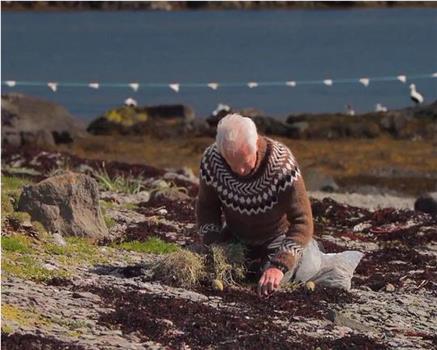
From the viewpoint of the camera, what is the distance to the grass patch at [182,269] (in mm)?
9633

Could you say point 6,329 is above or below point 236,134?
below

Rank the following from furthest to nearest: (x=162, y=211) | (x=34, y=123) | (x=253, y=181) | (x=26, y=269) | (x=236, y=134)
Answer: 1. (x=34, y=123)
2. (x=162, y=211)
3. (x=253, y=181)
4. (x=26, y=269)
5. (x=236, y=134)

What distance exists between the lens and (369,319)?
Result: 30.8 feet

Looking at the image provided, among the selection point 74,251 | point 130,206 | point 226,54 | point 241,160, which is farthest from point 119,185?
point 226,54

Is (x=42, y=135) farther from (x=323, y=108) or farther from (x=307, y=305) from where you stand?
(x=307, y=305)

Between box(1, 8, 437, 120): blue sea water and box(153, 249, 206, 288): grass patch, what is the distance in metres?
26.2

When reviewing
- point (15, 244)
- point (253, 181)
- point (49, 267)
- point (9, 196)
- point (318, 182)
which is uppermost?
point (253, 181)

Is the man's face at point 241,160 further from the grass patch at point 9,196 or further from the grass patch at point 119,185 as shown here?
the grass patch at point 119,185

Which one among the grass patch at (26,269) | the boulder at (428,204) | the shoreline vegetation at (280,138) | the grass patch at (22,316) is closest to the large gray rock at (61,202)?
the grass patch at (26,269)

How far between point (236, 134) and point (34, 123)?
797 inches

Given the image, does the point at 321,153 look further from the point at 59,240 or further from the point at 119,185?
the point at 59,240

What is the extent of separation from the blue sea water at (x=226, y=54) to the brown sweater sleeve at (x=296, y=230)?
26.4 metres

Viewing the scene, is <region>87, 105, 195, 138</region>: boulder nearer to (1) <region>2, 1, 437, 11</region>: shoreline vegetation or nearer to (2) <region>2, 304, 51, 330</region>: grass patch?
(2) <region>2, 304, 51, 330</region>: grass patch

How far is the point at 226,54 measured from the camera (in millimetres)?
55344
